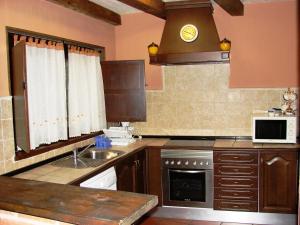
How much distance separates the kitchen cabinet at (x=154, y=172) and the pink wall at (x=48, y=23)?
1.38 meters

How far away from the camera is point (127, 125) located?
4.50m

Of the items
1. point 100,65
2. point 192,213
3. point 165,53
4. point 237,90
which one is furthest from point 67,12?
point 192,213

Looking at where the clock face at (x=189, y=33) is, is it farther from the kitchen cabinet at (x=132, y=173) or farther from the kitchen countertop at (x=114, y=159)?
the kitchen cabinet at (x=132, y=173)

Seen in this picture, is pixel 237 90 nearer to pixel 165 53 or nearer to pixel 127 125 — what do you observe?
pixel 165 53

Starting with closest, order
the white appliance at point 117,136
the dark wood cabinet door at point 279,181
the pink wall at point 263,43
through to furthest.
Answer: the dark wood cabinet door at point 279,181 → the pink wall at point 263,43 → the white appliance at point 117,136

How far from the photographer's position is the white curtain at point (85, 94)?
3.72 m

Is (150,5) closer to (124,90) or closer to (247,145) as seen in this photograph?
(124,90)

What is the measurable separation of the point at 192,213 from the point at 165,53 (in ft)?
6.11

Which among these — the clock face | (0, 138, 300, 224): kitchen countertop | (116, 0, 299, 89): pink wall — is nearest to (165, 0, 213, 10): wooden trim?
the clock face

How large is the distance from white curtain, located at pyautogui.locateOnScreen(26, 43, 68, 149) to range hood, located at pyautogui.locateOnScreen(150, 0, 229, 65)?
1.08 metres

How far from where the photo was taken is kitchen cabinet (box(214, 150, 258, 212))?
3802mm

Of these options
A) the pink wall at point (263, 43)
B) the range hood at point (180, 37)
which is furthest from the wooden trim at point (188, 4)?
the pink wall at point (263, 43)

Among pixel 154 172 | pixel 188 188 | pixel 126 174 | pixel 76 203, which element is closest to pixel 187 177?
pixel 188 188

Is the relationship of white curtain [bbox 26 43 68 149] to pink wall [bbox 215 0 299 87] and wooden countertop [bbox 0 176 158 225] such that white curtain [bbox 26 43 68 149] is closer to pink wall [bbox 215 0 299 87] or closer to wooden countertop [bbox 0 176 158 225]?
wooden countertop [bbox 0 176 158 225]
